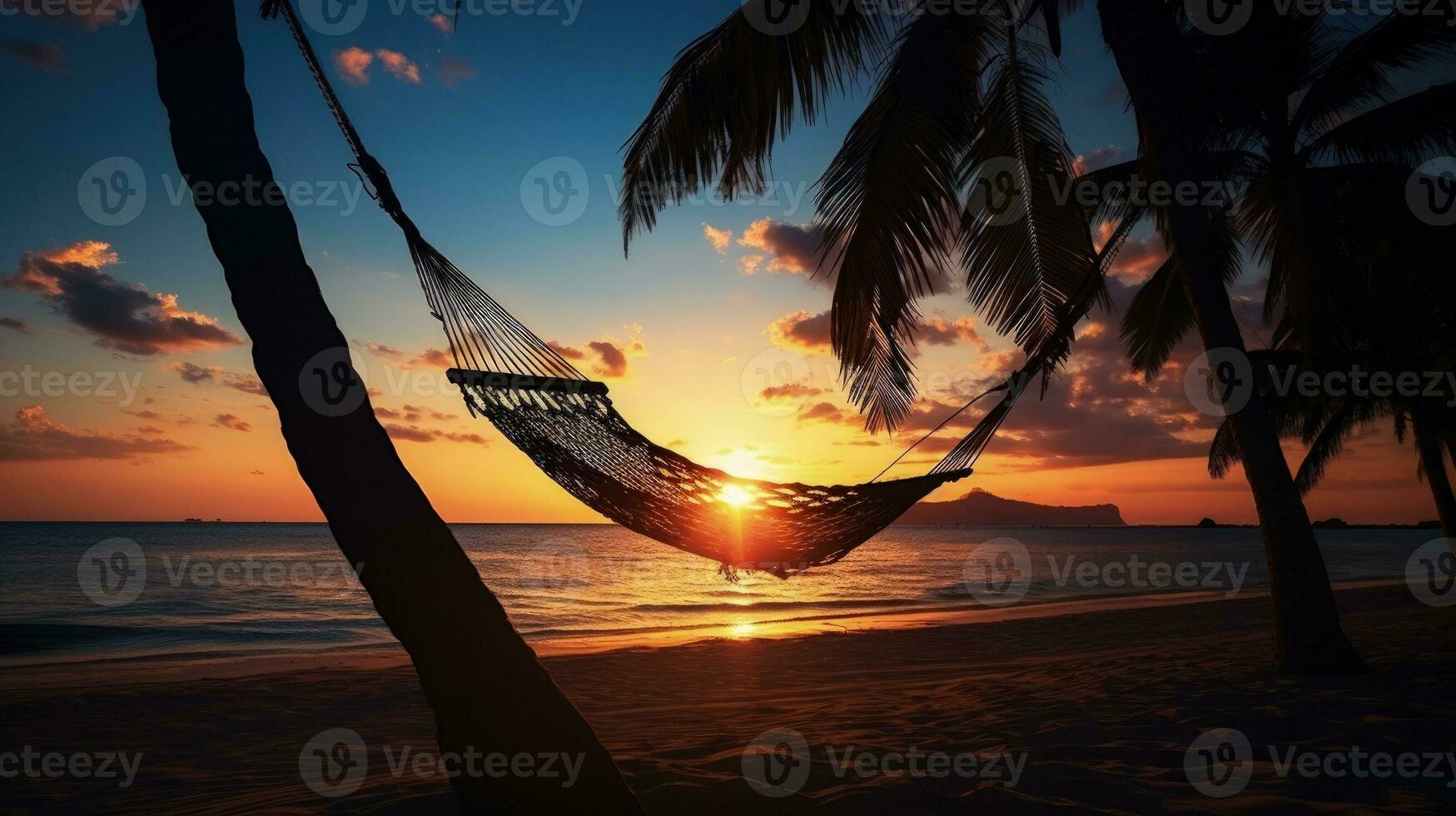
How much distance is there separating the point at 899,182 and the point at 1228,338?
1.73 m

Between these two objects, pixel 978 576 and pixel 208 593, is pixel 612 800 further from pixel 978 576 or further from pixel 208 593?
pixel 978 576

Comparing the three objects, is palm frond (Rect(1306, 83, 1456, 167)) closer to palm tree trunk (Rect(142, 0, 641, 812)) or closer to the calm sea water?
the calm sea water

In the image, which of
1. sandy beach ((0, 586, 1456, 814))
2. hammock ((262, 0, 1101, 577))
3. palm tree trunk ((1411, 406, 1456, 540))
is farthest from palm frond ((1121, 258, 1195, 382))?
hammock ((262, 0, 1101, 577))

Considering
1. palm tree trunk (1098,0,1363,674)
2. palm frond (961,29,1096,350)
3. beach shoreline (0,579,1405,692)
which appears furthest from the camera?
beach shoreline (0,579,1405,692)

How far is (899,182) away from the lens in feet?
12.5

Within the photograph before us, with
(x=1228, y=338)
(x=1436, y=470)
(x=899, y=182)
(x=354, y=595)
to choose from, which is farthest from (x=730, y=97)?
(x=354, y=595)

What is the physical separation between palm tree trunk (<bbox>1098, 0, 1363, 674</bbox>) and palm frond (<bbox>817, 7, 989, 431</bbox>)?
823 millimetres

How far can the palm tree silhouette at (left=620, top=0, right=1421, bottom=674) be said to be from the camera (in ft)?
11.5

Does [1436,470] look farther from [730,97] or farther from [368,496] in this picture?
[368,496]

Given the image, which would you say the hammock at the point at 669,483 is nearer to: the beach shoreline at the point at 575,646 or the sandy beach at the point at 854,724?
the sandy beach at the point at 854,724

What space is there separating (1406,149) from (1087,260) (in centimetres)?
386

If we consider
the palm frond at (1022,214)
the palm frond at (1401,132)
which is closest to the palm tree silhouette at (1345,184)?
the palm frond at (1401,132)

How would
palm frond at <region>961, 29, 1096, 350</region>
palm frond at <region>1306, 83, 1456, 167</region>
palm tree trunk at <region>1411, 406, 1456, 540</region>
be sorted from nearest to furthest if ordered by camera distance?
palm frond at <region>961, 29, 1096, 350</region> < palm frond at <region>1306, 83, 1456, 167</region> < palm tree trunk at <region>1411, 406, 1456, 540</region>

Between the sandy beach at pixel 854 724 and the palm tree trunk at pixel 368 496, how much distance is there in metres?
0.95
